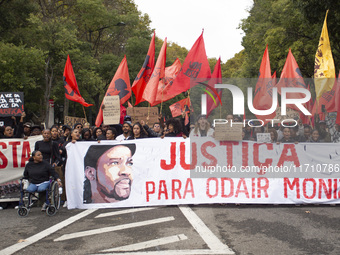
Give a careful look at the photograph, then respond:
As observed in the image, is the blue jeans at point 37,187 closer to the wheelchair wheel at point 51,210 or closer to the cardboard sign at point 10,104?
the wheelchair wheel at point 51,210

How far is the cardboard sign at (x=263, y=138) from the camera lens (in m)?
7.70

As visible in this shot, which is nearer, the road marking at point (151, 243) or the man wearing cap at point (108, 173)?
the road marking at point (151, 243)

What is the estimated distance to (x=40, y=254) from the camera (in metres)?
4.74

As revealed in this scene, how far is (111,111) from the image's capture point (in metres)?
9.83

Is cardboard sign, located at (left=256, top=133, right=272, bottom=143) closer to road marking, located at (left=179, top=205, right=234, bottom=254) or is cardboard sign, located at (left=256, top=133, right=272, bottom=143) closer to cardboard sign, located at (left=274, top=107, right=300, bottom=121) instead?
road marking, located at (left=179, top=205, right=234, bottom=254)

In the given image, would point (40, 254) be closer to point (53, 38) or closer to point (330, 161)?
point (330, 161)

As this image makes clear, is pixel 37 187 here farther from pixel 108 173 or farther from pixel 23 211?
pixel 108 173

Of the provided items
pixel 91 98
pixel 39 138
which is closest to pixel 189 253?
pixel 39 138

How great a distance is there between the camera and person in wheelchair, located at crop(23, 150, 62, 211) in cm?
705

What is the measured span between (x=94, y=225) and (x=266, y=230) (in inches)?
105

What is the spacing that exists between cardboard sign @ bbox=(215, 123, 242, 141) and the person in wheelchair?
10.5 feet

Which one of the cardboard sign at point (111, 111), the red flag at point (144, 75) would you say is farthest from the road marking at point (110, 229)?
the red flag at point (144, 75)

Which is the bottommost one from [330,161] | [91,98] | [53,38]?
[330,161]

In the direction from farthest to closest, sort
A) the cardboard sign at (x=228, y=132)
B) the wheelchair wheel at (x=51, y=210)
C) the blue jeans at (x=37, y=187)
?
the cardboard sign at (x=228, y=132), the blue jeans at (x=37, y=187), the wheelchair wheel at (x=51, y=210)
